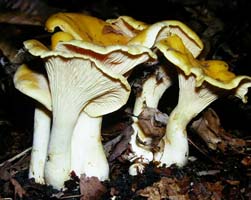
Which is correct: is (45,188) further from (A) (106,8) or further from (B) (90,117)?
(A) (106,8)

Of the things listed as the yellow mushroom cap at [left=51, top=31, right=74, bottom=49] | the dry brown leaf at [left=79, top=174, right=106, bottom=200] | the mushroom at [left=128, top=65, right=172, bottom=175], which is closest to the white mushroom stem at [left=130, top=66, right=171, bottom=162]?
the mushroom at [left=128, top=65, right=172, bottom=175]

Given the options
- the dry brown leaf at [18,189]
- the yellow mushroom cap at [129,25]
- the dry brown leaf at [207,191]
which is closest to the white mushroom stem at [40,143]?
the dry brown leaf at [18,189]

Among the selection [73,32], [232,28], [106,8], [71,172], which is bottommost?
[71,172]

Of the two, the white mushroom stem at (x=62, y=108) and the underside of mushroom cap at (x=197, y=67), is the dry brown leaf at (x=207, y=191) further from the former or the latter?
the white mushroom stem at (x=62, y=108)

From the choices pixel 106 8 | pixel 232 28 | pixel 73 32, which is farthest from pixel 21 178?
pixel 232 28

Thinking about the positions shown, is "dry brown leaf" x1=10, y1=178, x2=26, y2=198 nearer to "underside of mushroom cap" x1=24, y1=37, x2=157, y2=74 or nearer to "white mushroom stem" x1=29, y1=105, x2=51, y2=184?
"white mushroom stem" x1=29, y1=105, x2=51, y2=184

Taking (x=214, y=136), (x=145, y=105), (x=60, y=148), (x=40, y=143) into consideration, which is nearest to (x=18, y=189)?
(x=40, y=143)
